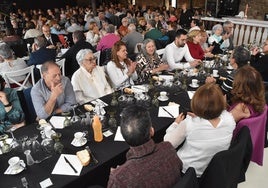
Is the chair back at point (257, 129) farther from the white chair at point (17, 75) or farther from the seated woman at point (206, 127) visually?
the white chair at point (17, 75)

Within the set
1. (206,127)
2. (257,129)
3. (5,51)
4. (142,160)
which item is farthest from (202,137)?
(5,51)

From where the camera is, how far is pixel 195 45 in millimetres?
4465

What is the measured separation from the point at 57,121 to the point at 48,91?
1.46 ft

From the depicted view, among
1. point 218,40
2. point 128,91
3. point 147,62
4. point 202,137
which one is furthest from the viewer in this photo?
point 218,40

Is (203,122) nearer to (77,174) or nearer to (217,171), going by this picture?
(217,171)

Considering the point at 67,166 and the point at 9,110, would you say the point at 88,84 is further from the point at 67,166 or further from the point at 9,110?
the point at 67,166

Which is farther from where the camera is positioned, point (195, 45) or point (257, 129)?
point (195, 45)

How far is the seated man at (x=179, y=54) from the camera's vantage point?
4.00 m

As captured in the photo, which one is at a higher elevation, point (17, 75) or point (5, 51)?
point (5, 51)

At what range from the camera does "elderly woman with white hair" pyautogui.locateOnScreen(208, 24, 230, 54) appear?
4.91m

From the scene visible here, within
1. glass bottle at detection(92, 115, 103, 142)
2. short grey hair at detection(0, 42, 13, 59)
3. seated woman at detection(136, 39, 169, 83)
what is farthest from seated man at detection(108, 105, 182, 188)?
short grey hair at detection(0, 42, 13, 59)

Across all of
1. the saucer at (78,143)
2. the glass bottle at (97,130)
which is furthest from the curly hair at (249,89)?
the saucer at (78,143)

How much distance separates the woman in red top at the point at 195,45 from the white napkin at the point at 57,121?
2852 millimetres

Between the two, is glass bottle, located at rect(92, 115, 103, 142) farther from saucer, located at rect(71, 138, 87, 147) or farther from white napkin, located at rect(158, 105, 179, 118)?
white napkin, located at rect(158, 105, 179, 118)
